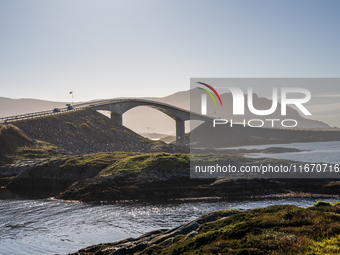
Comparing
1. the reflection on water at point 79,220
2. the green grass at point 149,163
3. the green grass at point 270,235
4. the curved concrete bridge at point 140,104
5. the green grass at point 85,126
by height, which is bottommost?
the reflection on water at point 79,220

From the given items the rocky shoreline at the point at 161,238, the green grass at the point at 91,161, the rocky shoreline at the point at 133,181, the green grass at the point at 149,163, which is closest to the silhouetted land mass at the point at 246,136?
the green grass at the point at 91,161

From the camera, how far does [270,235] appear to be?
11.8 m

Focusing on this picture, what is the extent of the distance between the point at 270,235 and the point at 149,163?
37.4 metres

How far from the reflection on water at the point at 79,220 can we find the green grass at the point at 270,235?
11190 mm

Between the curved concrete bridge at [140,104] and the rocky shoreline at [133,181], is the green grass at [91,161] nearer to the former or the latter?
the rocky shoreline at [133,181]

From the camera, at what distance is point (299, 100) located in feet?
159

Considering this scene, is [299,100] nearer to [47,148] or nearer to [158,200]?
[158,200]

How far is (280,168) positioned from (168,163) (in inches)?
797

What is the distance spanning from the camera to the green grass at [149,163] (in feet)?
154

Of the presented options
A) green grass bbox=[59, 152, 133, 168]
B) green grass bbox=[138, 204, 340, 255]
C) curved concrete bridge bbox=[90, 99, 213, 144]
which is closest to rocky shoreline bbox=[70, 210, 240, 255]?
green grass bbox=[138, 204, 340, 255]

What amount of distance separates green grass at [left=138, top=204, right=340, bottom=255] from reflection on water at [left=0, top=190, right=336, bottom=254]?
36.7ft

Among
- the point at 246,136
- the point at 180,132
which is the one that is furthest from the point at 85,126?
the point at 246,136

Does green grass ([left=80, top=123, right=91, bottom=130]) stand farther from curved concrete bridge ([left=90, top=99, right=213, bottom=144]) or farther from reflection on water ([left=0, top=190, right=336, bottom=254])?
reflection on water ([left=0, top=190, right=336, bottom=254])

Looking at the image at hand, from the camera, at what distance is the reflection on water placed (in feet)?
75.6
